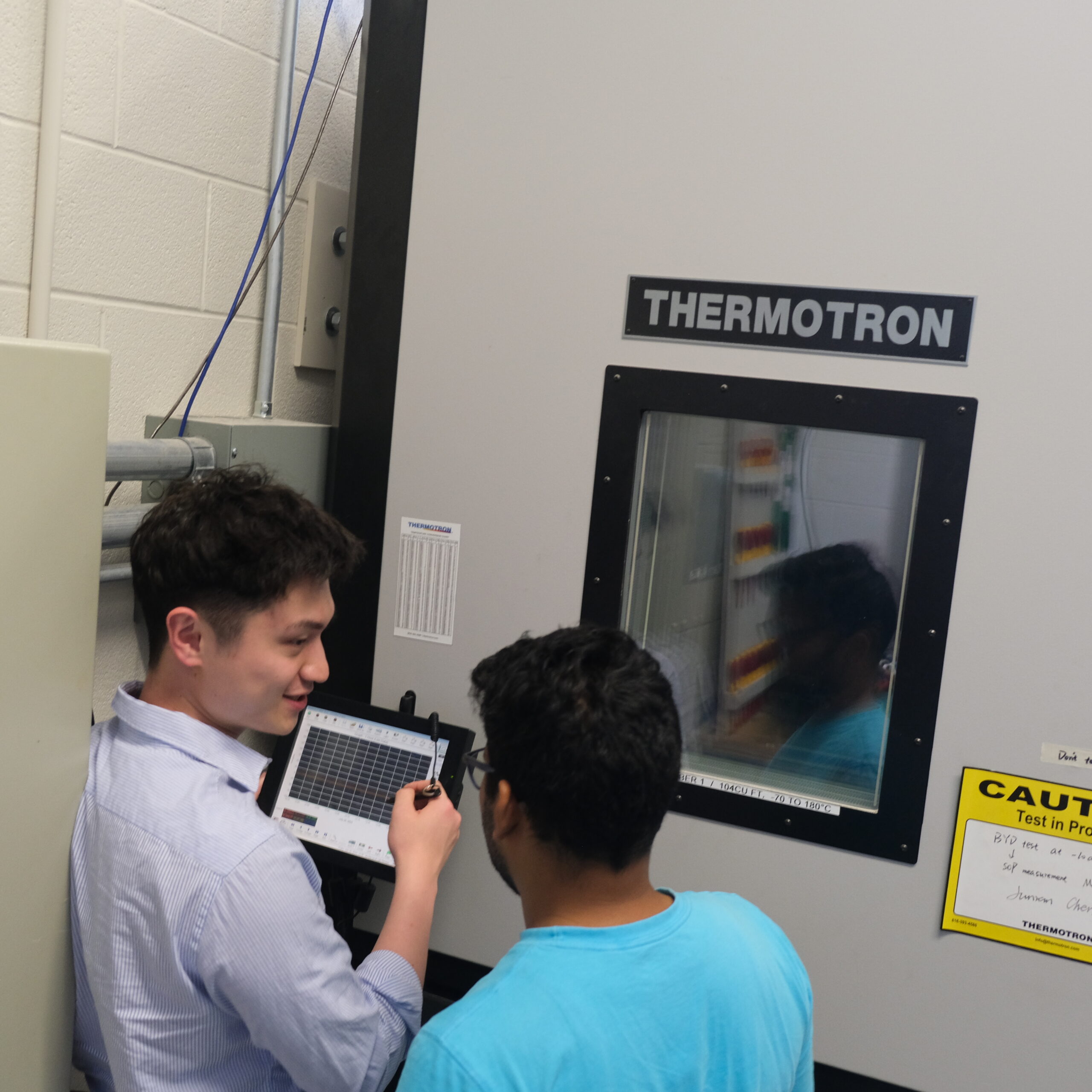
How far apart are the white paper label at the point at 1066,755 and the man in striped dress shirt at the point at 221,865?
0.72m

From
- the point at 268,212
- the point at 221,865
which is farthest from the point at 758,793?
the point at 268,212

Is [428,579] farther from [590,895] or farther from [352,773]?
[590,895]

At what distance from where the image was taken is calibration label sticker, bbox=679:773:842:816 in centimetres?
131

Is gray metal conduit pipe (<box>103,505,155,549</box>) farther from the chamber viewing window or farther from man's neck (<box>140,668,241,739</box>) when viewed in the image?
the chamber viewing window

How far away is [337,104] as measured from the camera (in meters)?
1.76

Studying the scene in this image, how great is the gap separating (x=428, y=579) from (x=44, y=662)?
0.68m

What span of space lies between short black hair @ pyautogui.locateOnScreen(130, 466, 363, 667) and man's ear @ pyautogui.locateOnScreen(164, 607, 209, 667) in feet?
0.04

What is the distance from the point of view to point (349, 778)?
4.80 ft

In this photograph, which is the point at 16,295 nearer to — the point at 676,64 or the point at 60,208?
the point at 60,208

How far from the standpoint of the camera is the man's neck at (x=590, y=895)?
79 centimetres

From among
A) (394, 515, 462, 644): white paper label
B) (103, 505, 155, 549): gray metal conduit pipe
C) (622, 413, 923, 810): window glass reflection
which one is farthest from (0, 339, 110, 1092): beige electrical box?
(622, 413, 923, 810): window glass reflection

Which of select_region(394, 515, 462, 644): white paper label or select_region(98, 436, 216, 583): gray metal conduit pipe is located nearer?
select_region(98, 436, 216, 583): gray metal conduit pipe

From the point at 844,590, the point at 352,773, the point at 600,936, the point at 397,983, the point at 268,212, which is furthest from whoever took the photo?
the point at 268,212

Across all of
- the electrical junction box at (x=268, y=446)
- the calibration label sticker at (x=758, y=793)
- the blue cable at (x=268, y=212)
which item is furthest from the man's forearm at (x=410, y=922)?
the blue cable at (x=268, y=212)
